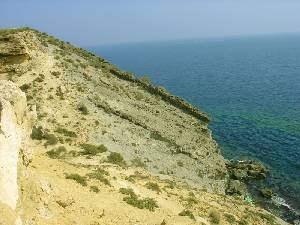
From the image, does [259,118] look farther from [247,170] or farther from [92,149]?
[92,149]

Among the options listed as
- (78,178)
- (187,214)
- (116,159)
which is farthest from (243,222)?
(116,159)

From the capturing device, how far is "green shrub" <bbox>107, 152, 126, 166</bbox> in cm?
4612

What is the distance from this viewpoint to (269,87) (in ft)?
504

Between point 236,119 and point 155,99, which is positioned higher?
point 155,99

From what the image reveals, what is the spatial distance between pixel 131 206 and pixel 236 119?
70.5m

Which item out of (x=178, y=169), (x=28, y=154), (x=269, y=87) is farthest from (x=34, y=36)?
(x=269, y=87)

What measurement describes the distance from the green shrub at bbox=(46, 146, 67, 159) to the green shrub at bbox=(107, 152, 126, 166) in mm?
4797

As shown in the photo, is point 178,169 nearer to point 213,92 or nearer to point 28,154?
point 28,154

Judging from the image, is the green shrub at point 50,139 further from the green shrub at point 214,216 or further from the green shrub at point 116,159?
the green shrub at point 214,216

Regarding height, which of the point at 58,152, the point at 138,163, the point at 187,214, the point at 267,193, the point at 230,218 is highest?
the point at 58,152

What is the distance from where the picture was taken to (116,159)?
46.9m

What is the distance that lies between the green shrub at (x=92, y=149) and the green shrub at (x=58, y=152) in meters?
2.06

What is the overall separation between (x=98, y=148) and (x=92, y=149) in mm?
1209

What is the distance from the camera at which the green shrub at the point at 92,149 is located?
46.1m
